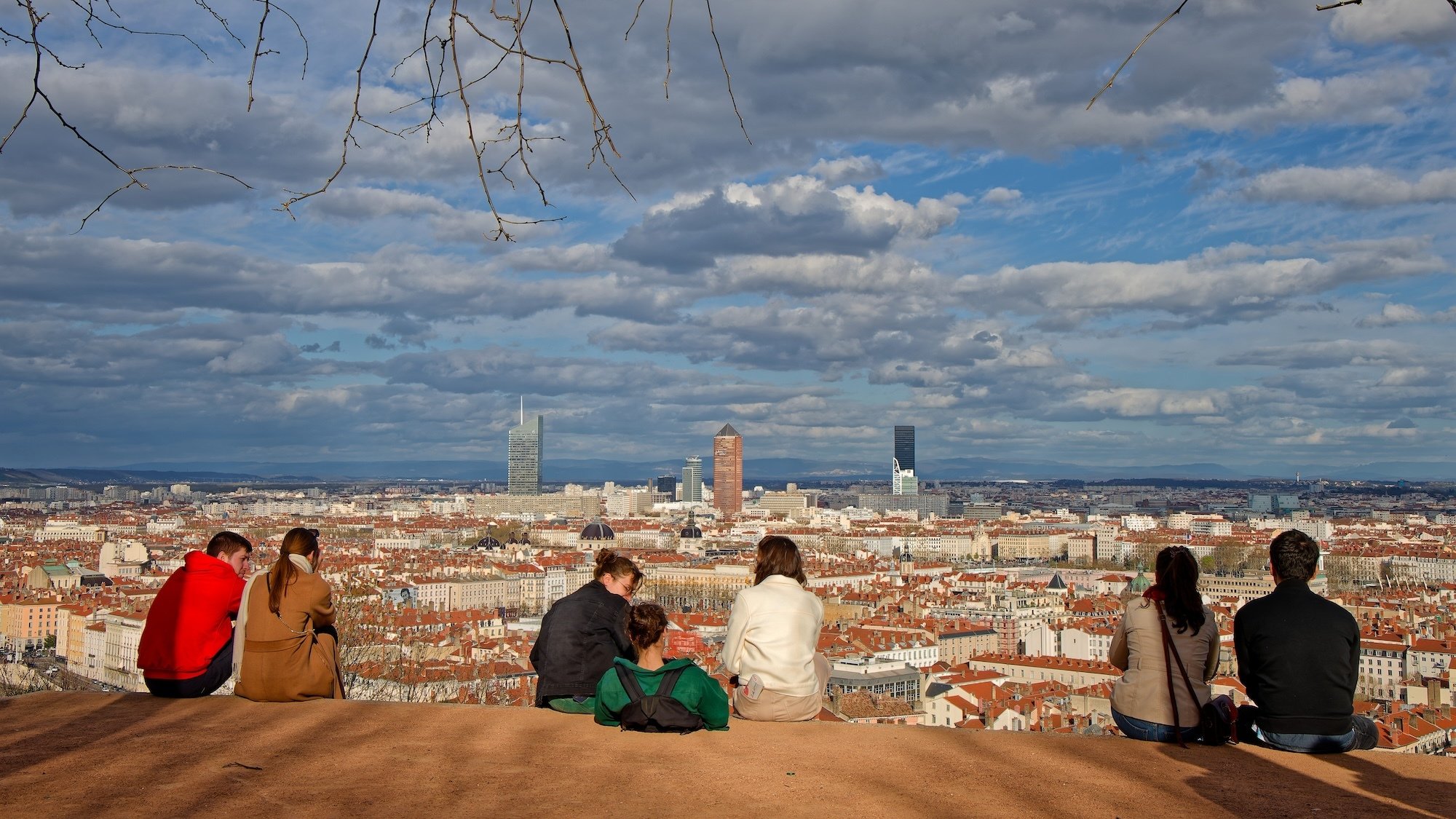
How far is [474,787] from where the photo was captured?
3.58 meters

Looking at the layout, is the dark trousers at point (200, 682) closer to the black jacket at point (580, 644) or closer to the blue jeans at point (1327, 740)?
the black jacket at point (580, 644)

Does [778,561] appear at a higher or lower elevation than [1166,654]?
higher

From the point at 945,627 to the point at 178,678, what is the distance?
3551cm

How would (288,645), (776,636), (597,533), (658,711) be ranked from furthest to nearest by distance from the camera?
(597,533), (288,645), (776,636), (658,711)

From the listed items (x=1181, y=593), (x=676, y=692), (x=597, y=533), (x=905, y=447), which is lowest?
(x=597, y=533)

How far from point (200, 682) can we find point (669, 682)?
6.75 ft

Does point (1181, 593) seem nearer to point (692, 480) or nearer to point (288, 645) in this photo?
point (288, 645)

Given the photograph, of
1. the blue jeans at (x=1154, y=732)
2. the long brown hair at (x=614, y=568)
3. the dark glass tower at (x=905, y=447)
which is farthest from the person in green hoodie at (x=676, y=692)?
the dark glass tower at (x=905, y=447)

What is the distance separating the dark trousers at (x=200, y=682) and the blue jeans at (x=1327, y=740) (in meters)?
4.00

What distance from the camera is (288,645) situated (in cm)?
491

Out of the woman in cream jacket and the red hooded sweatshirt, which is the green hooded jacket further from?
the red hooded sweatshirt

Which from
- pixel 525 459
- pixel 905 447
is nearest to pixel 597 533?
pixel 525 459

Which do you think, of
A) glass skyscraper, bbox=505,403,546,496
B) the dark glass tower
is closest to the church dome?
glass skyscraper, bbox=505,403,546,496

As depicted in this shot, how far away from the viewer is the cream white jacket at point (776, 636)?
4.68 m
